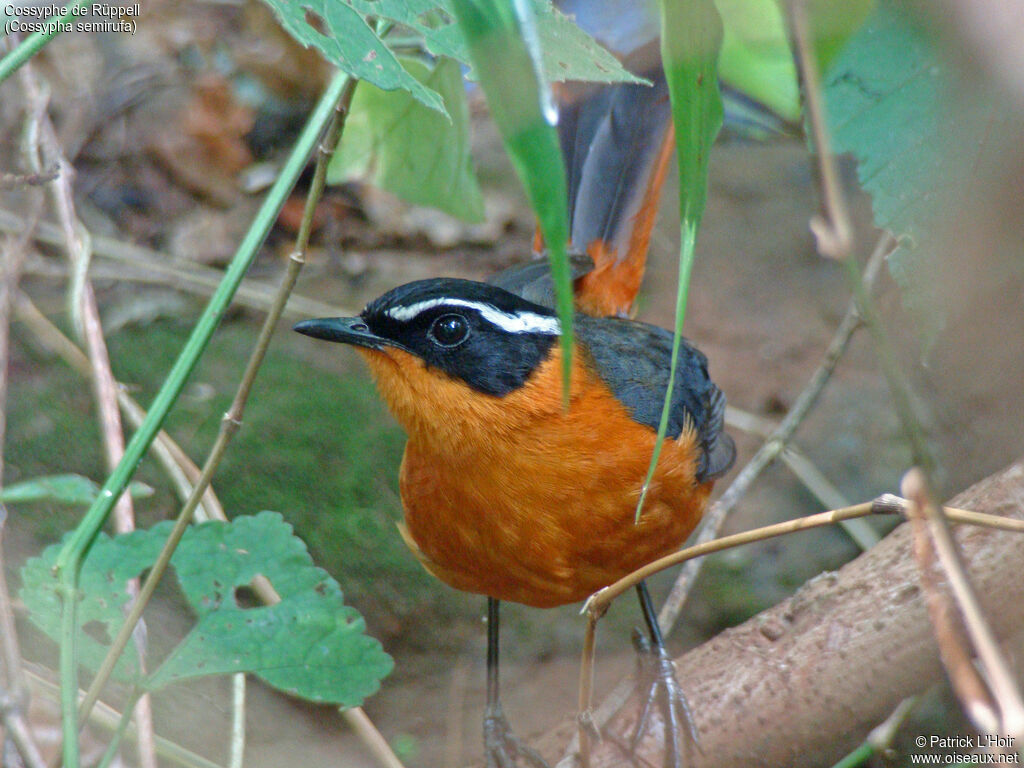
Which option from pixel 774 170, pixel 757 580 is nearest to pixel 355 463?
pixel 757 580

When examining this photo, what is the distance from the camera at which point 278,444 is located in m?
5.08

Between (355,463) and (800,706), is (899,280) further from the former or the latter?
(355,463)

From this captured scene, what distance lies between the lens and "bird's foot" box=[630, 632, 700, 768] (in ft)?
8.94

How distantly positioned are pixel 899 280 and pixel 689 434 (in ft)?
5.06

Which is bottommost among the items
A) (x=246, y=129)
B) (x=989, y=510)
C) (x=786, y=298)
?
(x=989, y=510)

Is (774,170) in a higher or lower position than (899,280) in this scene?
higher

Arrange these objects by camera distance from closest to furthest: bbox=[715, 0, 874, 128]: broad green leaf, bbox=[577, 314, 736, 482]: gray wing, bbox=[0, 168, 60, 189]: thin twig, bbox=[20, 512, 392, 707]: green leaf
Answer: bbox=[715, 0, 874, 128]: broad green leaf, bbox=[0, 168, 60, 189]: thin twig, bbox=[20, 512, 392, 707]: green leaf, bbox=[577, 314, 736, 482]: gray wing

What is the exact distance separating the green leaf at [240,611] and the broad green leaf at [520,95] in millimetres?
1679

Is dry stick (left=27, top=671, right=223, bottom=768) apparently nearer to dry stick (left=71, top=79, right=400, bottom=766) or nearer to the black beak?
dry stick (left=71, top=79, right=400, bottom=766)

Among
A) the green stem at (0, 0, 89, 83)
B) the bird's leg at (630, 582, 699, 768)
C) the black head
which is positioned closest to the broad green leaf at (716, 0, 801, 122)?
the black head

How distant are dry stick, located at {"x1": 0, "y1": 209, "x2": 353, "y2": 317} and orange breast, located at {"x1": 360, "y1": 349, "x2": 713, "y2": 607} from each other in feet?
9.31

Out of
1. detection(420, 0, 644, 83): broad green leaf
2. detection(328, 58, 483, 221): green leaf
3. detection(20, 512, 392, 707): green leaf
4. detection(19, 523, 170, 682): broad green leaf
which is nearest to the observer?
detection(420, 0, 644, 83): broad green leaf

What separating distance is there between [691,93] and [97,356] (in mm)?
2566

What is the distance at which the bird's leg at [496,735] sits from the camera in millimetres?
3240
